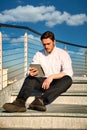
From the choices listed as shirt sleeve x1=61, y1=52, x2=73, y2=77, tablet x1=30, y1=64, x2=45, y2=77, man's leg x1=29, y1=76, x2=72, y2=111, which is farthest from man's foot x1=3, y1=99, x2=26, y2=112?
shirt sleeve x1=61, y1=52, x2=73, y2=77

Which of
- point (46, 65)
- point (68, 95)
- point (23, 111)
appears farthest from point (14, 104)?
point (68, 95)

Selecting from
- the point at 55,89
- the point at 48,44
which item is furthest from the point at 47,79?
the point at 48,44

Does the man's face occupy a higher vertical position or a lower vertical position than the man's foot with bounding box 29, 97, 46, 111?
higher

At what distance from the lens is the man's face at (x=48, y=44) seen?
3.89 metres

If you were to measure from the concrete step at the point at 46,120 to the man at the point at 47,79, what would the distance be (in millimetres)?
95

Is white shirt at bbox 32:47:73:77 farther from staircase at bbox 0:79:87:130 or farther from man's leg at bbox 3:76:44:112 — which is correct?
staircase at bbox 0:79:87:130

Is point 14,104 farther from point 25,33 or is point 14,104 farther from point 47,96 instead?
point 25,33

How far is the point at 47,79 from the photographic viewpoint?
3781 mm

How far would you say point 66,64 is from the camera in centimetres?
394

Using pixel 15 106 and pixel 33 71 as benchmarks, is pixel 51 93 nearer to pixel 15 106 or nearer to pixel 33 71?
pixel 33 71

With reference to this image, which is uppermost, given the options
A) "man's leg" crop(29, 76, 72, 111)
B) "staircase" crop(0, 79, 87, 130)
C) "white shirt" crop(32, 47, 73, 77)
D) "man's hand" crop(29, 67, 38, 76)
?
"white shirt" crop(32, 47, 73, 77)

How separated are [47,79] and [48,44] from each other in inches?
17.5

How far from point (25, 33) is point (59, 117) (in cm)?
270

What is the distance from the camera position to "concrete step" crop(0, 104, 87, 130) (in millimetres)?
3533
